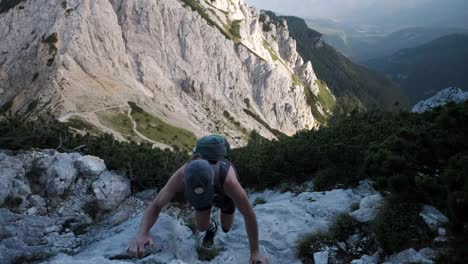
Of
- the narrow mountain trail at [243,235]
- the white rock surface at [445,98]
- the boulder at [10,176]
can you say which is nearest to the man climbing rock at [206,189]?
the narrow mountain trail at [243,235]

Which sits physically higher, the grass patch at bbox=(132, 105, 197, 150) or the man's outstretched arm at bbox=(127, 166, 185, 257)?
the man's outstretched arm at bbox=(127, 166, 185, 257)

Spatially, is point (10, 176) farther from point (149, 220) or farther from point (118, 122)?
point (118, 122)

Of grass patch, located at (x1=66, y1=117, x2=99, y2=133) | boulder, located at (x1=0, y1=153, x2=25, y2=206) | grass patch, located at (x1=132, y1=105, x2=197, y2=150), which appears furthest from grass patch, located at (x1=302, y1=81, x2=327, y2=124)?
boulder, located at (x1=0, y1=153, x2=25, y2=206)

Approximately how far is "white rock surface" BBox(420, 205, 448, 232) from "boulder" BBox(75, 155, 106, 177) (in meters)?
11.7

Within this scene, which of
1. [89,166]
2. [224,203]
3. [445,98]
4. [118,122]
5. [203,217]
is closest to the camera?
[203,217]

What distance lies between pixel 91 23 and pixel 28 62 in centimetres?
1452

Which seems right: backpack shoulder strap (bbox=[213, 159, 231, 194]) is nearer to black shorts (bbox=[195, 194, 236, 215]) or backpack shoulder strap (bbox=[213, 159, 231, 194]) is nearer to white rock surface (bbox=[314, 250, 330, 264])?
black shorts (bbox=[195, 194, 236, 215])

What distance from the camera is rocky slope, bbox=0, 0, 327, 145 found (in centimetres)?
6719

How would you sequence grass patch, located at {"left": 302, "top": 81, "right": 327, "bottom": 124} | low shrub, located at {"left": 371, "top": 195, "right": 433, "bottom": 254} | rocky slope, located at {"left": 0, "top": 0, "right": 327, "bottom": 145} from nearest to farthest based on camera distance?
low shrub, located at {"left": 371, "top": 195, "right": 433, "bottom": 254} → rocky slope, located at {"left": 0, "top": 0, "right": 327, "bottom": 145} → grass patch, located at {"left": 302, "top": 81, "right": 327, "bottom": 124}

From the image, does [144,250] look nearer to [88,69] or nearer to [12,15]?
[88,69]

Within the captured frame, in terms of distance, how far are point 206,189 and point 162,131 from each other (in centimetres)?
6284

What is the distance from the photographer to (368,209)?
9070 millimetres

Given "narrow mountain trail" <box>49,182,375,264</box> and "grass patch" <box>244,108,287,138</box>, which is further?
"grass patch" <box>244,108,287,138</box>

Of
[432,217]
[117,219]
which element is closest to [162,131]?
[117,219]
